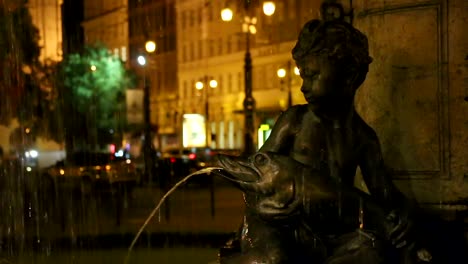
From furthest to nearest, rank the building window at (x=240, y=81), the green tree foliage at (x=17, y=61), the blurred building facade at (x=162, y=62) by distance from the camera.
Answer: the blurred building facade at (x=162, y=62) → the building window at (x=240, y=81) → the green tree foliage at (x=17, y=61)

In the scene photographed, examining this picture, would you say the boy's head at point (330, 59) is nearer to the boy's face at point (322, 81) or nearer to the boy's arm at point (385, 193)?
the boy's face at point (322, 81)

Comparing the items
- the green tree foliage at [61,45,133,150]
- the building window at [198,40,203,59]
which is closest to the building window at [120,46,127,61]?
the building window at [198,40,203,59]

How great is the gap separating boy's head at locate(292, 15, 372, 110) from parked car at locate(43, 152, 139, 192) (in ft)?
90.3

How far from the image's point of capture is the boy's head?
3988 millimetres

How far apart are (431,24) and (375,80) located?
0.49 m

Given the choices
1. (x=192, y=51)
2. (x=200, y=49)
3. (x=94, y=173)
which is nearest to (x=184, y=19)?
(x=192, y=51)

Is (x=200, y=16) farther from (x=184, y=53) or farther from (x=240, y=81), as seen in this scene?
(x=240, y=81)

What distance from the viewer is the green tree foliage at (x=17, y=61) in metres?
46.5

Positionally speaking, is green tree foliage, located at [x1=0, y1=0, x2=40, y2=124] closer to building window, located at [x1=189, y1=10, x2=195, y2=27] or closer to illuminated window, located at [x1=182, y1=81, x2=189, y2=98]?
illuminated window, located at [x1=182, y1=81, x2=189, y2=98]

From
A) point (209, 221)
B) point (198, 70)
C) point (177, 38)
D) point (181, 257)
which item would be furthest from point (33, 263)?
point (177, 38)

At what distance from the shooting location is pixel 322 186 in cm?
392

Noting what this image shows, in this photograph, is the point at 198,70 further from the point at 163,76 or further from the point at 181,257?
the point at 181,257

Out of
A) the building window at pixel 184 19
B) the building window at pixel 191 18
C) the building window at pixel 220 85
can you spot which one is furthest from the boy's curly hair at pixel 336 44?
the building window at pixel 184 19

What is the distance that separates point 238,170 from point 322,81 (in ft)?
1.99
